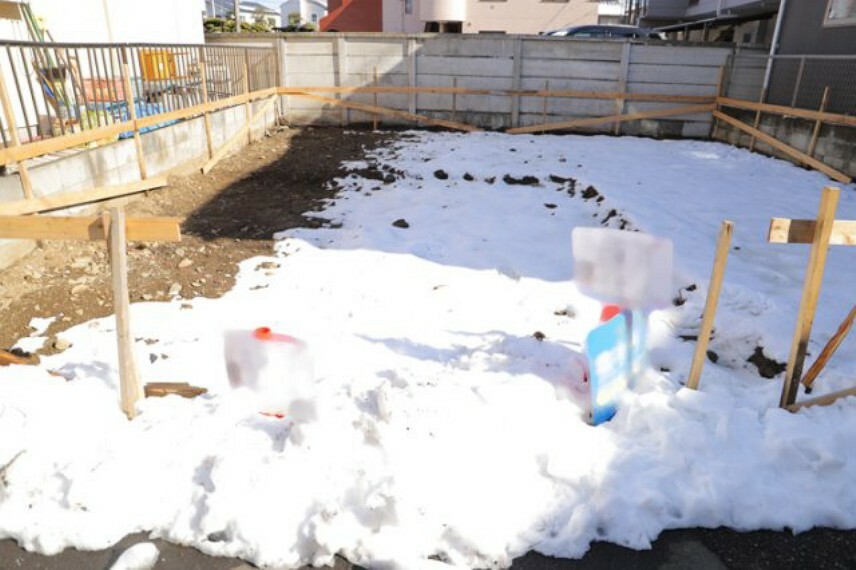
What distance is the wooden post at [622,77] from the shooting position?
13094 mm

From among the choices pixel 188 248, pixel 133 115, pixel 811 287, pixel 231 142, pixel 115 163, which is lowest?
pixel 188 248

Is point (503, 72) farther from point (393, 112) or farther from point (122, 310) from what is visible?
point (122, 310)

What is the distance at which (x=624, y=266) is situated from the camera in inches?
123

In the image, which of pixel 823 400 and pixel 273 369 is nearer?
pixel 273 369

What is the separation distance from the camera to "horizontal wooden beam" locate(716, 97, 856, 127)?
9.09 metres

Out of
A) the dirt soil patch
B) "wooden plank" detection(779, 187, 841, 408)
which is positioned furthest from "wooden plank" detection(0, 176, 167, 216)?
→ "wooden plank" detection(779, 187, 841, 408)

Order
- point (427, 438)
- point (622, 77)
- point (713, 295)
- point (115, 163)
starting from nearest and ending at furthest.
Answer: point (427, 438) → point (713, 295) → point (115, 163) → point (622, 77)

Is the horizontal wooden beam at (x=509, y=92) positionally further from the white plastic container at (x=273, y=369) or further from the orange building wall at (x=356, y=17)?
the orange building wall at (x=356, y=17)

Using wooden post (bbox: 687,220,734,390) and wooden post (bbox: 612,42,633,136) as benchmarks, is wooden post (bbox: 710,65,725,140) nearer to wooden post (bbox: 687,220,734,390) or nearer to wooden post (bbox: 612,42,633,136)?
wooden post (bbox: 612,42,633,136)

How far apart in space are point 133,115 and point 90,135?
938 millimetres

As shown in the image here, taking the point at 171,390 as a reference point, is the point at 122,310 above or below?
above

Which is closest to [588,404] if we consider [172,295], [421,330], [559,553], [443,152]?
[559,553]

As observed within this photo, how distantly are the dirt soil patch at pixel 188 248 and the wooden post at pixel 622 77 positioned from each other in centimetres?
689

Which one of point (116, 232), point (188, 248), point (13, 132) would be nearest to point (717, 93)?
point (188, 248)
